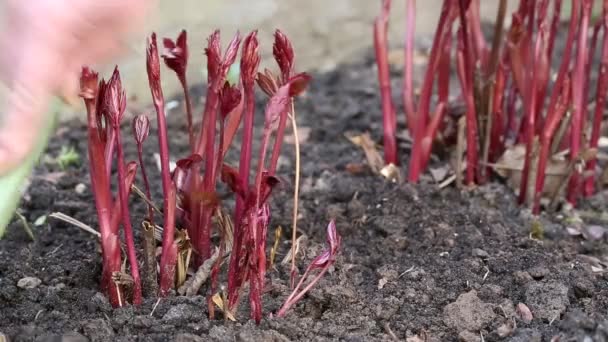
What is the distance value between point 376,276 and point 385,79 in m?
0.53

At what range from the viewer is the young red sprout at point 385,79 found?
1666mm

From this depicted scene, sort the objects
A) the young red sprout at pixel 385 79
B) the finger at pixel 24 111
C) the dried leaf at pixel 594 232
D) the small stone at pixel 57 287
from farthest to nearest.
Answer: the young red sprout at pixel 385 79, the dried leaf at pixel 594 232, the small stone at pixel 57 287, the finger at pixel 24 111

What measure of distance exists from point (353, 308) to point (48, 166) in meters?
0.97

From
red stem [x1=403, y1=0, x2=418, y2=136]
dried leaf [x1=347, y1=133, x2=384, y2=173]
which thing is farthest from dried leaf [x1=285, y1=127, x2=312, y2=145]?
red stem [x1=403, y1=0, x2=418, y2=136]

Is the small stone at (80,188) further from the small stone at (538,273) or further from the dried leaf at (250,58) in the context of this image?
the small stone at (538,273)

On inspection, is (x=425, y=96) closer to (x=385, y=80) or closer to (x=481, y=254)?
(x=385, y=80)

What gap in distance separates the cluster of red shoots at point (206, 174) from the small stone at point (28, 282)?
0.13 meters

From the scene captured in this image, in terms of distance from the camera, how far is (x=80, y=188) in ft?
5.65

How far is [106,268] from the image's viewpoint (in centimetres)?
121

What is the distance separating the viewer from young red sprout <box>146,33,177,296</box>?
1132 mm

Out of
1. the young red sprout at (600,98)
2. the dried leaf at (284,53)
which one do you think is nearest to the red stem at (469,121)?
the young red sprout at (600,98)

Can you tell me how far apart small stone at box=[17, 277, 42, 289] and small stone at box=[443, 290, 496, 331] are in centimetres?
67

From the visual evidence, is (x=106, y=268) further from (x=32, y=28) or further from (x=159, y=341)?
(x=32, y=28)

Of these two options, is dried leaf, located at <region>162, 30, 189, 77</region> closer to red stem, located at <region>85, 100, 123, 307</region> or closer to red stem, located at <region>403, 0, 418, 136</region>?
red stem, located at <region>85, 100, 123, 307</region>
